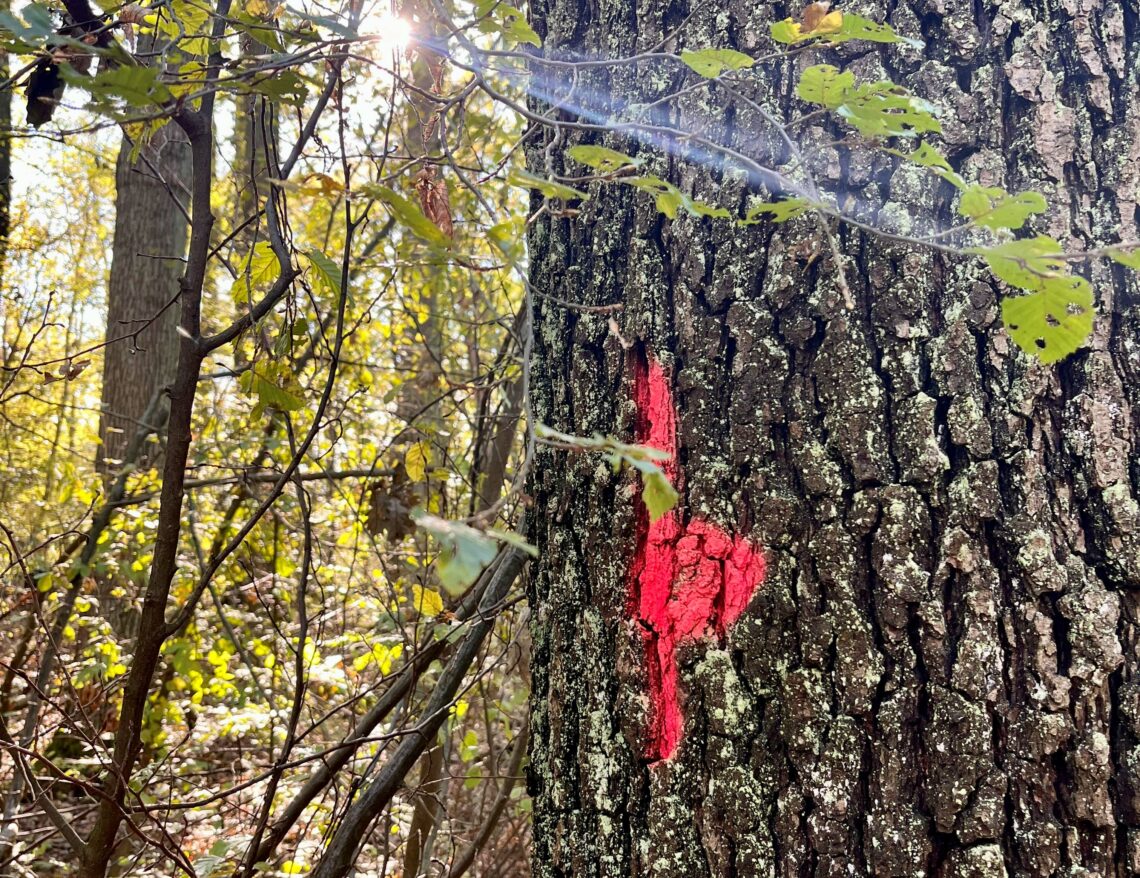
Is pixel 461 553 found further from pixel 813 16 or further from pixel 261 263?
pixel 261 263

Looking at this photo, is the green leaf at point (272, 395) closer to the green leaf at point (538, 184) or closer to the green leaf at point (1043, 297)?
the green leaf at point (538, 184)

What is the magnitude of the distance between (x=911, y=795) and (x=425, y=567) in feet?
6.12

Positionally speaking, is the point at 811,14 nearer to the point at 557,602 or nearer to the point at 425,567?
the point at 557,602

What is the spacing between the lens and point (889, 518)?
3.41ft

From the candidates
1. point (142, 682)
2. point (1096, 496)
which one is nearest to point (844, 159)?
point (1096, 496)

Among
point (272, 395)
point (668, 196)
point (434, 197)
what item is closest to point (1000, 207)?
point (668, 196)

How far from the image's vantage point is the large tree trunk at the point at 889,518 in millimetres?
972

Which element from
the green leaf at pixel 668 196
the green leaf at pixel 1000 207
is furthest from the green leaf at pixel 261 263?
the green leaf at pixel 1000 207

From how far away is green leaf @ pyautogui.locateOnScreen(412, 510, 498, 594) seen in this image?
1.68ft

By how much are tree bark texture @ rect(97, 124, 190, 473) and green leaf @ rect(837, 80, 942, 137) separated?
191 inches

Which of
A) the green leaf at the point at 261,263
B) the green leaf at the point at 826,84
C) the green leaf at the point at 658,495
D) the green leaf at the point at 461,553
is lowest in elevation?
the green leaf at the point at 461,553

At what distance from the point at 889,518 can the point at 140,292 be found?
5.58m

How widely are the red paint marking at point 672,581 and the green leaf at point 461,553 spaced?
0.64m

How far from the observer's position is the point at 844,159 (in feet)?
3.73
